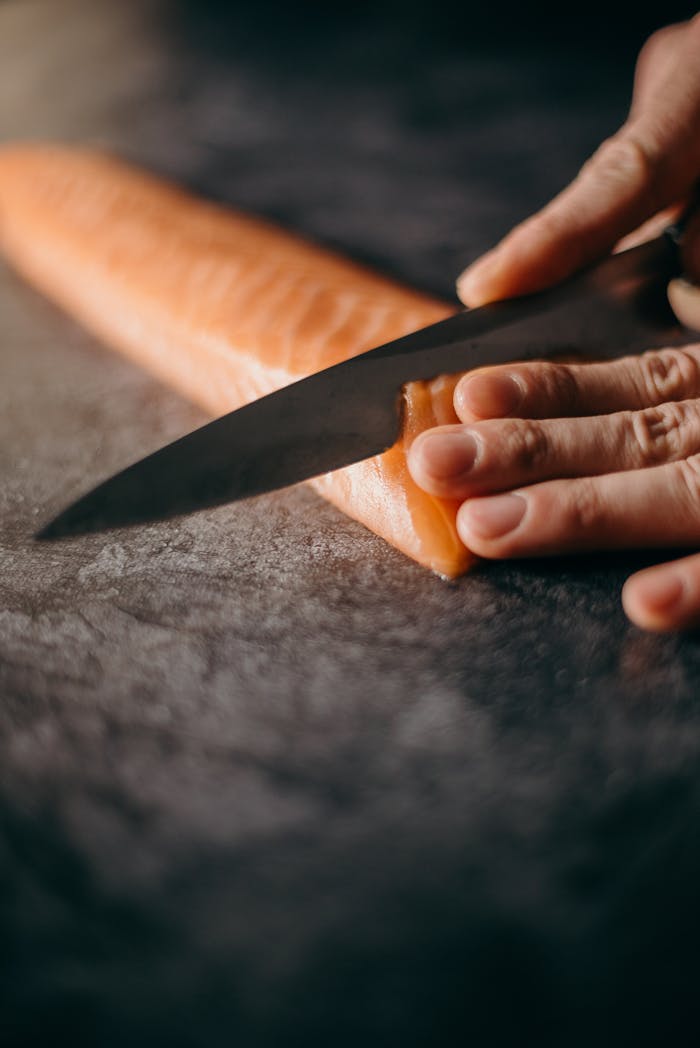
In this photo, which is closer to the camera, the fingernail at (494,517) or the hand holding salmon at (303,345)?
the fingernail at (494,517)

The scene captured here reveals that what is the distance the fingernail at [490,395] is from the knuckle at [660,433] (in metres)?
0.17

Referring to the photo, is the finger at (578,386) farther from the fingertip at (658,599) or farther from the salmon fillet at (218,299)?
the fingertip at (658,599)

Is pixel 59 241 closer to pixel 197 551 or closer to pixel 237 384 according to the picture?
pixel 237 384

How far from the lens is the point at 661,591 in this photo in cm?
99

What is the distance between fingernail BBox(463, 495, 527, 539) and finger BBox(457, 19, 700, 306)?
39 centimetres

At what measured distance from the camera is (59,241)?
6.09 ft

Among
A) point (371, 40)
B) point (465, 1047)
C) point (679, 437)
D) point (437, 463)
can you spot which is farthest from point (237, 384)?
point (371, 40)

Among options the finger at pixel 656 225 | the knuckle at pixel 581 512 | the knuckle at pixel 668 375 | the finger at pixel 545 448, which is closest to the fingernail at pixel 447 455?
the finger at pixel 545 448

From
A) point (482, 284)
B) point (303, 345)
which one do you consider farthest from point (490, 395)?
point (303, 345)

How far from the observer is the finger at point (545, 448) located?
1.07 metres

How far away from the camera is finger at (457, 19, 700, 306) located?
1277 millimetres

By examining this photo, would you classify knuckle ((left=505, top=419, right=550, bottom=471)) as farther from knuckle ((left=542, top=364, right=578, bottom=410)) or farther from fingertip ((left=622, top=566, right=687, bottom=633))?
fingertip ((left=622, top=566, right=687, bottom=633))

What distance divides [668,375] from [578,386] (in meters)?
0.16

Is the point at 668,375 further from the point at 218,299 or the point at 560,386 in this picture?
the point at 218,299
